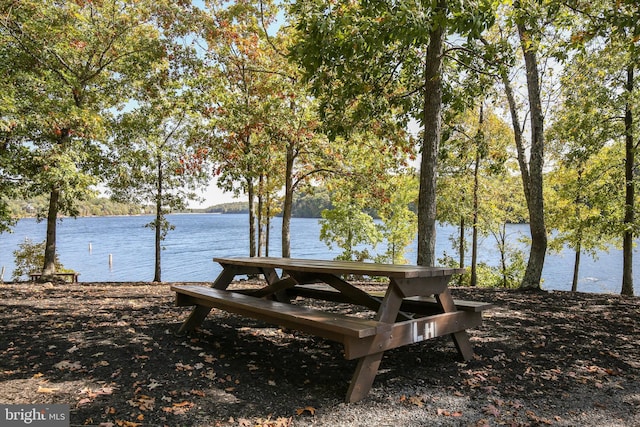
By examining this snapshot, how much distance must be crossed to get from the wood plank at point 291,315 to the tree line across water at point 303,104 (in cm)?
289

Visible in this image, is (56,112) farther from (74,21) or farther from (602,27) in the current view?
(602,27)

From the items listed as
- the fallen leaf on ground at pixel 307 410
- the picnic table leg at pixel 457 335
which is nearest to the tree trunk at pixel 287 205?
the picnic table leg at pixel 457 335

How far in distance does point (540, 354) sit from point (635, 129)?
8449 millimetres

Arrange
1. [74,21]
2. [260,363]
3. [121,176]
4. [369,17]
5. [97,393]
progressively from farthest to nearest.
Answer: [121,176] < [74,21] < [369,17] < [260,363] < [97,393]

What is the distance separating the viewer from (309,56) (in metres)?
5.29

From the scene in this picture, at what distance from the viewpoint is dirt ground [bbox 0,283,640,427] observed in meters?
2.71

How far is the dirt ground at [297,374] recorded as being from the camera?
271 centimetres

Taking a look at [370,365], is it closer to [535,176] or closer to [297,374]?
[297,374]

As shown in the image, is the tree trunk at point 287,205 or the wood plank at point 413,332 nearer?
the wood plank at point 413,332

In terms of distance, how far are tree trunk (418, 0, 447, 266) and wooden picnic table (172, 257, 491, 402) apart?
1639 mm

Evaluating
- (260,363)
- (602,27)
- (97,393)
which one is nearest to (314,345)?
(260,363)

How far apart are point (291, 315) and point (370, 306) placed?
1075 millimetres

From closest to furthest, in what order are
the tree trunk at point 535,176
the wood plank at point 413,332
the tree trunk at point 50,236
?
the wood plank at point 413,332, the tree trunk at point 535,176, the tree trunk at point 50,236

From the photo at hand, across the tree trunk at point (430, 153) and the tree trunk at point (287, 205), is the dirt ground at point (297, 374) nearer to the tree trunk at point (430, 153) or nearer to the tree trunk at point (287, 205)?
the tree trunk at point (430, 153)
